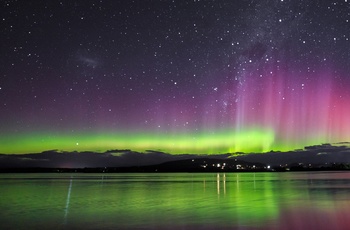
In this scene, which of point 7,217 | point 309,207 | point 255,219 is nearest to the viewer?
point 255,219

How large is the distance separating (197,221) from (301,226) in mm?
4885

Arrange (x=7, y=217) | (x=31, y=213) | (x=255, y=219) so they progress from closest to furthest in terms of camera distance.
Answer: (x=255, y=219)
(x=7, y=217)
(x=31, y=213)

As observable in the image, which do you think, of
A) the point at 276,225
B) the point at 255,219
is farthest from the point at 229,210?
the point at 276,225

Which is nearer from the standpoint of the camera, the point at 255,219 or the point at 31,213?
the point at 255,219

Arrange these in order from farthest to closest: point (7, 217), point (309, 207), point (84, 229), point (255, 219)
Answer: point (309, 207), point (7, 217), point (255, 219), point (84, 229)

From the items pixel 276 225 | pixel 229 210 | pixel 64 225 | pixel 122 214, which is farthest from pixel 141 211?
pixel 276 225

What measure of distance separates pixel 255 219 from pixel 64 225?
9348 millimetres

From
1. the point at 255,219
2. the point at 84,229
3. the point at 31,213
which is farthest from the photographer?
the point at 31,213

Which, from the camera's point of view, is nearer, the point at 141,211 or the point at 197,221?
the point at 197,221

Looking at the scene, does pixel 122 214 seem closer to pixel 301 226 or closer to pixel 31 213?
pixel 31 213

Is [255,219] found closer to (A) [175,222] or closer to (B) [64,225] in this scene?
(A) [175,222]

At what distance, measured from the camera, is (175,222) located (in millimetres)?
22844

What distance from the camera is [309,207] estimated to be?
3081cm

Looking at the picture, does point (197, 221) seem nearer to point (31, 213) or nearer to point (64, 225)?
point (64, 225)
